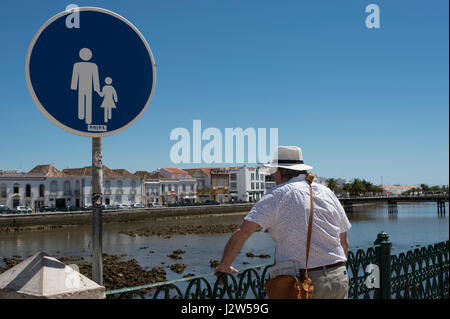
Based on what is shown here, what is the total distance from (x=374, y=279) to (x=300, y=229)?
282 centimetres

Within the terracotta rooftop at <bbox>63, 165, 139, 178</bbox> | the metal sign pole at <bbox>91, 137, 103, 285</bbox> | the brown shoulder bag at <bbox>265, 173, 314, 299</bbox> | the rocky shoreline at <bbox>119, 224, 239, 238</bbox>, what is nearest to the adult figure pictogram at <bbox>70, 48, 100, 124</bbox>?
the metal sign pole at <bbox>91, 137, 103, 285</bbox>

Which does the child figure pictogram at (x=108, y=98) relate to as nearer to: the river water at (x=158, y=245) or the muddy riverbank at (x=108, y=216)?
the river water at (x=158, y=245)

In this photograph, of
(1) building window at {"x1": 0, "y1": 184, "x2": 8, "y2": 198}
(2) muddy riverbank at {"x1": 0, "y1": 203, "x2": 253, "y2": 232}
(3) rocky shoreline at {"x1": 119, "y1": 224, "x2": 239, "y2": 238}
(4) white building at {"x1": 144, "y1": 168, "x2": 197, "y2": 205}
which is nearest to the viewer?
(3) rocky shoreline at {"x1": 119, "y1": 224, "x2": 239, "y2": 238}

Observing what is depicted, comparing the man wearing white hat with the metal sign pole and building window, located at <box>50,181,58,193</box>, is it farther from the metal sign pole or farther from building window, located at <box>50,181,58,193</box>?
building window, located at <box>50,181,58,193</box>

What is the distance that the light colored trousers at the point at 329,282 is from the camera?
2.83 m

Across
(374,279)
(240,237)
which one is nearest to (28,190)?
(374,279)

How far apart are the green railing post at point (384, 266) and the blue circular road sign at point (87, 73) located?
3.50 m

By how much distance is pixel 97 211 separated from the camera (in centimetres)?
267

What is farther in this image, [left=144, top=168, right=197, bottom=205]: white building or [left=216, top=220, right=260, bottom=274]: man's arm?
[left=144, top=168, right=197, bottom=205]: white building

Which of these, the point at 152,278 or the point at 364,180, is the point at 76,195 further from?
the point at 364,180

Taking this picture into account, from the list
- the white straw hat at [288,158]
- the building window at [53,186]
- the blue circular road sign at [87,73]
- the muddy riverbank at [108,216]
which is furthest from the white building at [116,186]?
the blue circular road sign at [87,73]

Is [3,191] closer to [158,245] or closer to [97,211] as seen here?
[158,245]

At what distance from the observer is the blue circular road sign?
250 centimetres

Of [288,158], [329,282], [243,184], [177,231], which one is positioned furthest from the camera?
[243,184]
